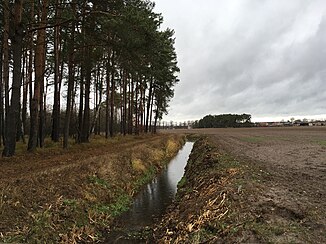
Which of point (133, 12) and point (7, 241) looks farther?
point (133, 12)

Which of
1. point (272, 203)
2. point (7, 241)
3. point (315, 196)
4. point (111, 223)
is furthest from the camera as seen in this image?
point (111, 223)

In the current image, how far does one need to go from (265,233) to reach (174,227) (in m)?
2.67

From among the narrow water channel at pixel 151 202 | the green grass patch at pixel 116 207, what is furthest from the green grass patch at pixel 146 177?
the green grass patch at pixel 116 207

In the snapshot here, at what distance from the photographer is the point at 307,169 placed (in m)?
12.8

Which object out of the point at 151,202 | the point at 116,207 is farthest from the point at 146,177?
the point at 116,207

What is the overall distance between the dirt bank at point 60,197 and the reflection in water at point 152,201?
0.47 meters

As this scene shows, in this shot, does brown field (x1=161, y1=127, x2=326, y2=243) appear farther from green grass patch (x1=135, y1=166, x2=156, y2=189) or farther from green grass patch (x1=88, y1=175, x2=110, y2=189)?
green grass patch (x1=135, y1=166, x2=156, y2=189)

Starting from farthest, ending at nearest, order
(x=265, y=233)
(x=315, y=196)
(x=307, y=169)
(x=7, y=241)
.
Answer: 1. (x=307, y=169)
2. (x=315, y=196)
3. (x=7, y=241)
4. (x=265, y=233)

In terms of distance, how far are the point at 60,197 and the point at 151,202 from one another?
4498mm

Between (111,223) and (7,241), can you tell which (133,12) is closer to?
(111,223)

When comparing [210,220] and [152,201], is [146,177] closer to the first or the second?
[152,201]

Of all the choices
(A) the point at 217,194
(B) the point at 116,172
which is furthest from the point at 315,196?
(B) the point at 116,172

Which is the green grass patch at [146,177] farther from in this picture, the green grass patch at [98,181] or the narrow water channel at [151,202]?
the green grass patch at [98,181]

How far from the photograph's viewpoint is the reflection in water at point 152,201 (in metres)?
10.4
